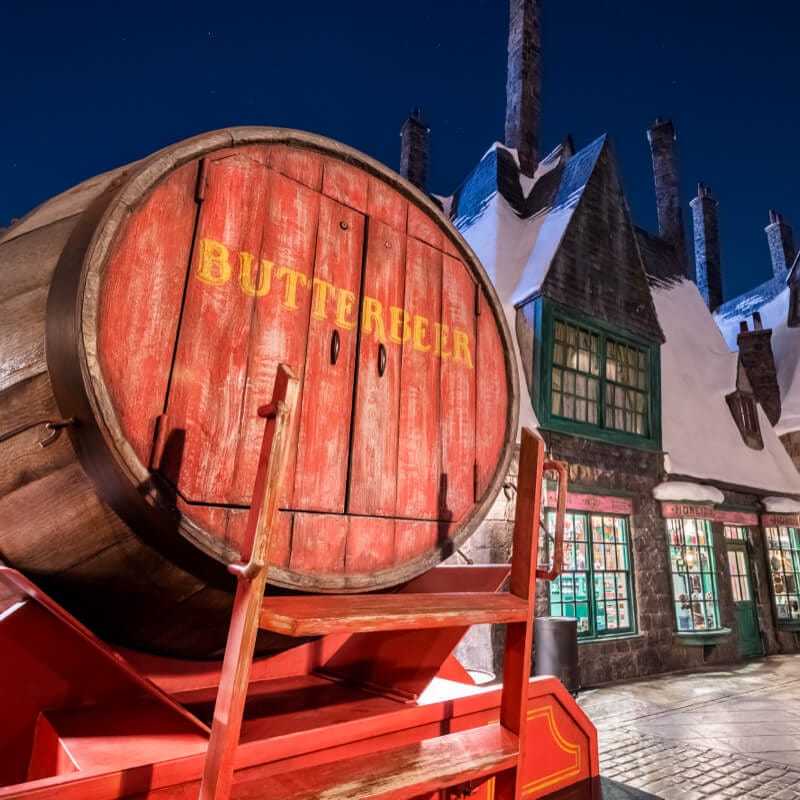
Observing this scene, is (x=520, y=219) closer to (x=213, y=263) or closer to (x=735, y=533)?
(x=735, y=533)

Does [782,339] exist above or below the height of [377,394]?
above

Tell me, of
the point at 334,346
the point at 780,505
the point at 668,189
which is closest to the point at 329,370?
the point at 334,346

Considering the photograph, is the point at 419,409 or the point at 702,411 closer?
the point at 419,409

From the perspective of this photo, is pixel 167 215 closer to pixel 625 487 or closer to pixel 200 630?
pixel 200 630

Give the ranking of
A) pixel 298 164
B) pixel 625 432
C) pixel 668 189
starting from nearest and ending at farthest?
pixel 298 164
pixel 625 432
pixel 668 189

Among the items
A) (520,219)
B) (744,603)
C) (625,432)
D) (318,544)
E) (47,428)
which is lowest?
(744,603)

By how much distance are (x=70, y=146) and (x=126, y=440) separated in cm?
8905

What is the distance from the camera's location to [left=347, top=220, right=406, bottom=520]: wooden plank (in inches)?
62.2

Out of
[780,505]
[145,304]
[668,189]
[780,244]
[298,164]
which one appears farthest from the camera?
[780,244]

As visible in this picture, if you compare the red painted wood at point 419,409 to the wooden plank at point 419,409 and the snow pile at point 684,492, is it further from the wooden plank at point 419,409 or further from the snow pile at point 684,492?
the snow pile at point 684,492

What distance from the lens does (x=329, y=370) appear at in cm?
155

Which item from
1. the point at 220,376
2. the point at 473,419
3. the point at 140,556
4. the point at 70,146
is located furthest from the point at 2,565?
the point at 70,146

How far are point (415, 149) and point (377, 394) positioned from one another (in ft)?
37.9

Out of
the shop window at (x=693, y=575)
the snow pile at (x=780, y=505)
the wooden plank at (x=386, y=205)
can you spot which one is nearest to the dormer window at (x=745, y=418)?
the snow pile at (x=780, y=505)
